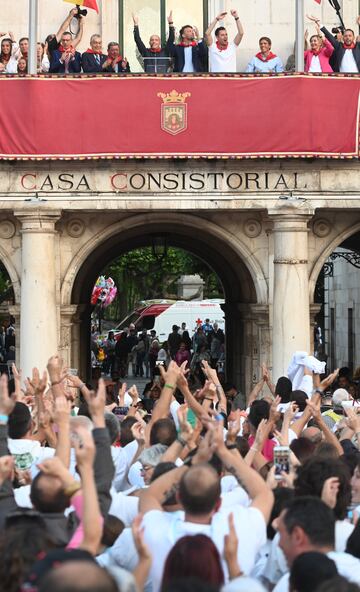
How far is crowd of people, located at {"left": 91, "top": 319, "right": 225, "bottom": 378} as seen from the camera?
3841cm

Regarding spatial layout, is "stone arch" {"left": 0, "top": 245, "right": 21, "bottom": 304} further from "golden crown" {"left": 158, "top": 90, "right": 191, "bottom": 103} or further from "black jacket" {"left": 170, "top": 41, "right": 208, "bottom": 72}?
"black jacket" {"left": 170, "top": 41, "right": 208, "bottom": 72}

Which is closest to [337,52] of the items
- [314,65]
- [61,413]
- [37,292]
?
[314,65]

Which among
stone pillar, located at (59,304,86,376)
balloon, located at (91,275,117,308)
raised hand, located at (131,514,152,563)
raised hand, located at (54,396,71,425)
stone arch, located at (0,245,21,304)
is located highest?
balloon, located at (91,275,117,308)

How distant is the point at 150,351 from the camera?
40.9m

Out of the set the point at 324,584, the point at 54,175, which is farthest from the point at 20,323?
the point at 324,584

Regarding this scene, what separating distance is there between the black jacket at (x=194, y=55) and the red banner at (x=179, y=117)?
0.60 m

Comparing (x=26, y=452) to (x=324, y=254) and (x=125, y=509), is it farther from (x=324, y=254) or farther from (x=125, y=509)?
(x=324, y=254)

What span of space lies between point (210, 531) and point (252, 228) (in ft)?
53.5

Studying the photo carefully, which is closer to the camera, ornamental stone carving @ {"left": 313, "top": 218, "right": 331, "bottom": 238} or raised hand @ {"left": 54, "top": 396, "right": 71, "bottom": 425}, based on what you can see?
raised hand @ {"left": 54, "top": 396, "right": 71, "bottom": 425}

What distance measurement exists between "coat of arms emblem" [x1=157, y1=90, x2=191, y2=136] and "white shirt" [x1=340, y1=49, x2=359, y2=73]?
2772mm

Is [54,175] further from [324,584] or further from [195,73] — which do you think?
[324,584]

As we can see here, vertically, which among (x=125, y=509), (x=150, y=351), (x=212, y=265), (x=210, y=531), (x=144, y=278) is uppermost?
(x=144, y=278)

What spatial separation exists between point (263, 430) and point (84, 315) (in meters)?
17.5

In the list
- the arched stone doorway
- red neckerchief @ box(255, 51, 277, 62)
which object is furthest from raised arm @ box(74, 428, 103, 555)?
red neckerchief @ box(255, 51, 277, 62)
